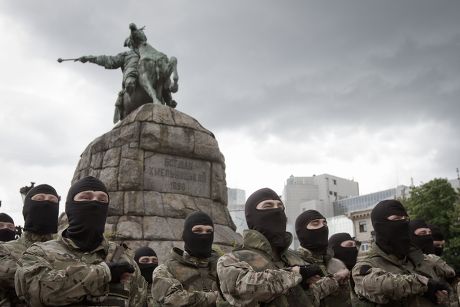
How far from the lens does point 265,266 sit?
4023 mm

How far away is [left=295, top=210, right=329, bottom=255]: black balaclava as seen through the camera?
5672mm

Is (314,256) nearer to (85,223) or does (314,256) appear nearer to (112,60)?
(85,223)

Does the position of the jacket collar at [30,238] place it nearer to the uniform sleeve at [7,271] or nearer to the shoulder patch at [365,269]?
the uniform sleeve at [7,271]

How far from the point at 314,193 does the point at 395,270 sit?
71.7 metres

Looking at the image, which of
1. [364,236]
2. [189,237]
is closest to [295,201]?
[364,236]

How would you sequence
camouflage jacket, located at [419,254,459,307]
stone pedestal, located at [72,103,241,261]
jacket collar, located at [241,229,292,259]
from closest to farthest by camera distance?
jacket collar, located at [241,229,292,259]
camouflage jacket, located at [419,254,459,307]
stone pedestal, located at [72,103,241,261]

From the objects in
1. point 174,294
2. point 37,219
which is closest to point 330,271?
point 174,294

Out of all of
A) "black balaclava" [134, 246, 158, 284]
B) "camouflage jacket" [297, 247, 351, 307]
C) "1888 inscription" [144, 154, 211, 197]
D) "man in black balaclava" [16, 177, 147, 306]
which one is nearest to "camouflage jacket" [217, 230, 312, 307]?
"man in black balaclava" [16, 177, 147, 306]

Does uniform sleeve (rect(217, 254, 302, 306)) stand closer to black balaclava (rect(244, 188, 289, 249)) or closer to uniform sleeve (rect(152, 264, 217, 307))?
Result: black balaclava (rect(244, 188, 289, 249))

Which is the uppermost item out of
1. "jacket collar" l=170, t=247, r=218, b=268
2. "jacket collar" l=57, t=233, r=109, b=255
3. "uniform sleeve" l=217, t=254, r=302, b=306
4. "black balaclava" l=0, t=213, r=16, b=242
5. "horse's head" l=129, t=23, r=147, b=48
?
"horse's head" l=129, t=23, r=147, b=48

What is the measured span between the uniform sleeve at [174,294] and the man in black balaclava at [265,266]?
4.12ft

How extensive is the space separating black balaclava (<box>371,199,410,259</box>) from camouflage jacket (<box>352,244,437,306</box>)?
68mm

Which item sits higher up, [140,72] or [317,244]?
[140,72]

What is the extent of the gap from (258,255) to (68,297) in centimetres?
148
